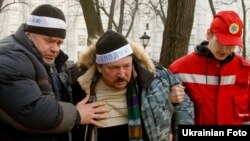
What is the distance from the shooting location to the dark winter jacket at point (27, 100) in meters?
2.79

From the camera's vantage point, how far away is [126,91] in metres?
3.44

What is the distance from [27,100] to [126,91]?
2.93ft

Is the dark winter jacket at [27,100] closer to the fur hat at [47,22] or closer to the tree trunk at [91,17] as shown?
the fur hat at [47,22]

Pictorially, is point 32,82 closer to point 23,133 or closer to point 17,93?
point 17,93

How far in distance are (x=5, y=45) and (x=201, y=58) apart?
1644mm

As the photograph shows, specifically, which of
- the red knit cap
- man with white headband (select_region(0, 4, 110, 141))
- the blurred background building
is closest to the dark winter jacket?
man with white headband (select_region(0, 4, 110, 141))

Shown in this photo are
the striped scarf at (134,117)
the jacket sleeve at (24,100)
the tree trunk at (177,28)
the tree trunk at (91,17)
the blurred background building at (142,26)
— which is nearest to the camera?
the jacket sleeve at (24,100)

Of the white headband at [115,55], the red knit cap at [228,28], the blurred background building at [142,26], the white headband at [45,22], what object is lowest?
the blurred background building at [142,26]

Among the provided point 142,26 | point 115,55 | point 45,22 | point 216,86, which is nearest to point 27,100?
point 45,22

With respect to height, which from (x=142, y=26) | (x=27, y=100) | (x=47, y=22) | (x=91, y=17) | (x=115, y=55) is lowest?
(x=142, y=26)

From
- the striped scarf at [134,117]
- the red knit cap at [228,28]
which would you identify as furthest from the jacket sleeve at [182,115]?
the red knit cap at [228,28]

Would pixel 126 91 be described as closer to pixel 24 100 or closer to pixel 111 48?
pixel 111 48

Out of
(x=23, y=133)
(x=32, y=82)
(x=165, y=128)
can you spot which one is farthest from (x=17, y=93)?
(x=165, y=128)

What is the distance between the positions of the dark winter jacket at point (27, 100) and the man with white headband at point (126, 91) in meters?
0.36
